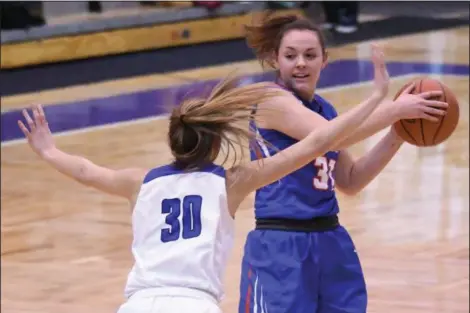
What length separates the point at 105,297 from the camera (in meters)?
5.80

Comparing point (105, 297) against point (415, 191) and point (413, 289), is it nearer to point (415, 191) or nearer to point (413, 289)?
Result: point (413, 289)

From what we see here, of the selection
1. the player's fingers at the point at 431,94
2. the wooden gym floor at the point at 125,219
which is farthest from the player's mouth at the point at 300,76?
the wooden gym floor at the point at 125,219

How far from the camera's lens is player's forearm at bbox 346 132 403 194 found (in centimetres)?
383

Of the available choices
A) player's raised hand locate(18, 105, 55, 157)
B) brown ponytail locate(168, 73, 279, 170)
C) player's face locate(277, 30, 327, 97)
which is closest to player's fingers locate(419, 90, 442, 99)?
player's face locate(277, 30, 327, 97)

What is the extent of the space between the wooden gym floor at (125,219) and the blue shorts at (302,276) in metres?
0.88

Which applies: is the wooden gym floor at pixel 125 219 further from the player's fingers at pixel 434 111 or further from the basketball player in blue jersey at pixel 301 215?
the player's fingers at pixel 434 111

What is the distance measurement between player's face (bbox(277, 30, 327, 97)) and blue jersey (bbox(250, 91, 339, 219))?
2.6 inches

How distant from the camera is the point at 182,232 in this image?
9.97 feet

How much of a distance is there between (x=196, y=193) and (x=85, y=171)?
39cm

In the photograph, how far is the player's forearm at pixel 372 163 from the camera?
3.83 meters

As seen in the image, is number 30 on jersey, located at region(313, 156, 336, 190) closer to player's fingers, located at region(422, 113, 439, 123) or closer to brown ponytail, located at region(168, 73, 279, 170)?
player's fingers, located at region(422, 113, 439, 123)

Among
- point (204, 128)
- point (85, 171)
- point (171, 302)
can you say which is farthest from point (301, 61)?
point (171, 302)

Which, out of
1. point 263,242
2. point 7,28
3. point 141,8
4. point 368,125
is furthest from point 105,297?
point 141,8

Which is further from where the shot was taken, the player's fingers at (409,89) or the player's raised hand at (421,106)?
the player's fingers at (409,89)
